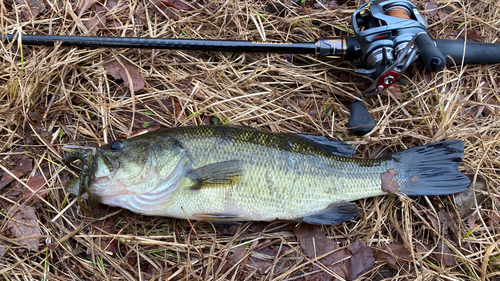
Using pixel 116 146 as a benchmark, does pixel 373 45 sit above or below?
above

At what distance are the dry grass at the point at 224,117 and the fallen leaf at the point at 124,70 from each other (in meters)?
0.06

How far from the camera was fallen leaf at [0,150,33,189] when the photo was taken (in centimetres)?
279

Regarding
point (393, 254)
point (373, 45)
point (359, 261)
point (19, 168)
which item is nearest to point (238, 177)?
point (359, 261)

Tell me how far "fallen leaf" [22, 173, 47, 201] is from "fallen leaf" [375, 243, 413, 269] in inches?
129

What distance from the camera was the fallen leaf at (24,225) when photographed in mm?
2619

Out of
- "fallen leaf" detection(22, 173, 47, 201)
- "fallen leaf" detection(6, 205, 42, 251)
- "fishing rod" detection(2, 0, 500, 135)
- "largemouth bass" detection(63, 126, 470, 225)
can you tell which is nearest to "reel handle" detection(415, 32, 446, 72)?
"fishing rod" detection(2, 0, 500, 135)

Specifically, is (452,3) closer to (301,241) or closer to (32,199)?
(301,241)

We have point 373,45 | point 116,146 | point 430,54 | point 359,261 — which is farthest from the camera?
point 373,45

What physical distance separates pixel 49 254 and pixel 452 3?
17.3 feet

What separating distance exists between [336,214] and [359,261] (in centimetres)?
53

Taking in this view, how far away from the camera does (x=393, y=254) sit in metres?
2.80

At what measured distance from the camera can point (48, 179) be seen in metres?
2.81

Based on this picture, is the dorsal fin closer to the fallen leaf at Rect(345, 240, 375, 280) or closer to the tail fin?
the tail fin

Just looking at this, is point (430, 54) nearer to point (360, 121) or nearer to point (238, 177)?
point (360, 121)
